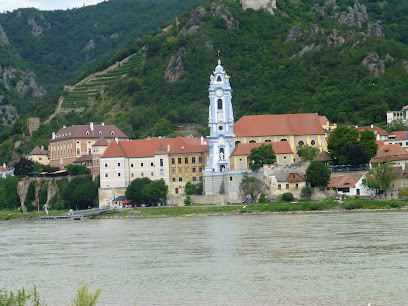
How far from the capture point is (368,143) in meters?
88.3

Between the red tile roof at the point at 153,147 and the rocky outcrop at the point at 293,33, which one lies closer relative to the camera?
the red tile roof at the point at 153,147

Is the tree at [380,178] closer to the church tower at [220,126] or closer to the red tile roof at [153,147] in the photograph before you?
the church tower at [220,126]

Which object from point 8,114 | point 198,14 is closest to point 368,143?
point 198,14

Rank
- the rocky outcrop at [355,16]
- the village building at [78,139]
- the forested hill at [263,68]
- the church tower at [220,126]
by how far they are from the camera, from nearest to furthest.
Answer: the church tower at [220,126], the village building at [78,139], the forested hill at [263,68], the rocky outcrop at [355,16]

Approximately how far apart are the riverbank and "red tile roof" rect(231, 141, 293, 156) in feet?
29.2

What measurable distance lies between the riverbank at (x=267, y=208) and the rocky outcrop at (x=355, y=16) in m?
82.1

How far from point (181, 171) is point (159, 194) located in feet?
22.5

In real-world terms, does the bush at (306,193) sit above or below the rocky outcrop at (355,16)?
below

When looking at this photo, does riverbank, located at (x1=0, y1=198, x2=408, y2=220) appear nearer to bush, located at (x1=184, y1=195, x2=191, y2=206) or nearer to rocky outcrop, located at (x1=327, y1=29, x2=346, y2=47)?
bush, located at (x1=184, y1=195, x2=191, y2=206)

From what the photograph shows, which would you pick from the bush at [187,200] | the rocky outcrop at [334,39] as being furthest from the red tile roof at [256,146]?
the rocky outcrop at [334,39]

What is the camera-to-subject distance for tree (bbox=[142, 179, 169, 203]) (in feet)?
307

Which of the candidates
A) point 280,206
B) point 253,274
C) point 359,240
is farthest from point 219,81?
point 253,274

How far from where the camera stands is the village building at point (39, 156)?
125312 millimetres

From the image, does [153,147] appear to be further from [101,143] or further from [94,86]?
[94,86]
